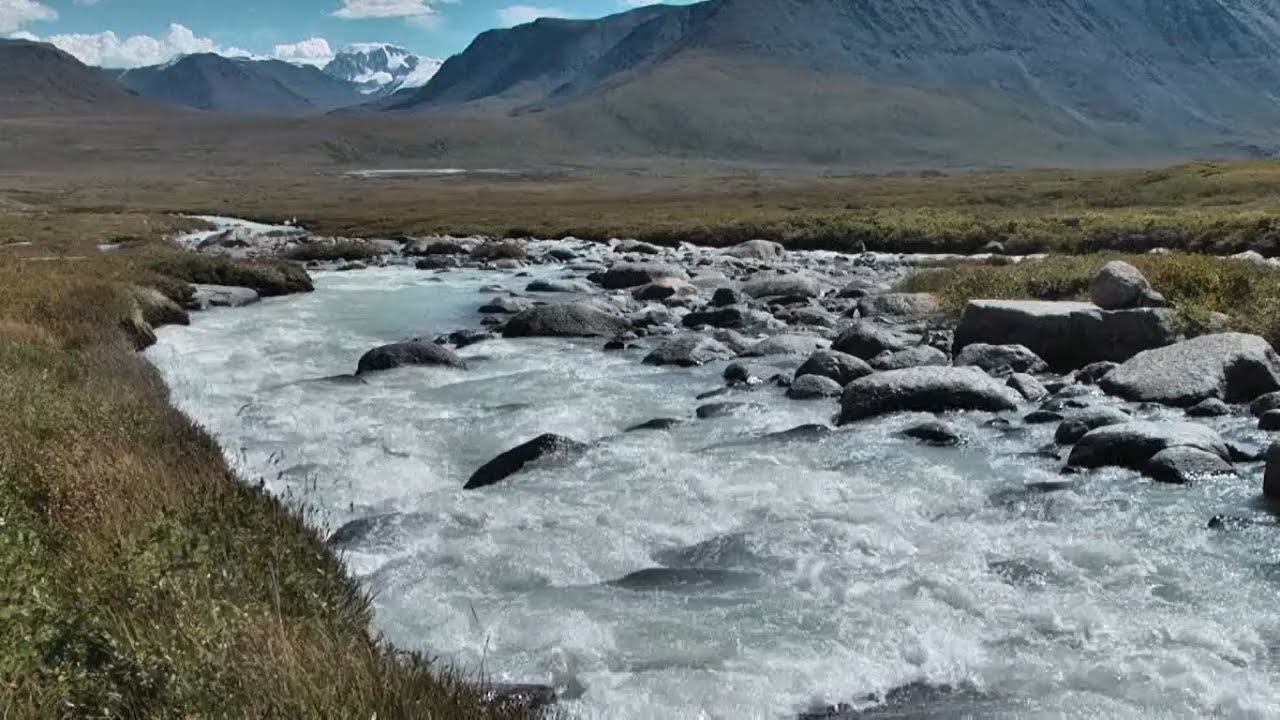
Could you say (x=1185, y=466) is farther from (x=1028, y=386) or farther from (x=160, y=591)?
(x=160, y=591)

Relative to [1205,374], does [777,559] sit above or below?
below

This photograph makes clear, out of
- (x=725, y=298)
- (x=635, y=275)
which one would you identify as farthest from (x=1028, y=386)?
(x=635, y=275)

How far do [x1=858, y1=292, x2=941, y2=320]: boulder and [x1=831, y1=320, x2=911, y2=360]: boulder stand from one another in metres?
6.19

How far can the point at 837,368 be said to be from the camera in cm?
1980

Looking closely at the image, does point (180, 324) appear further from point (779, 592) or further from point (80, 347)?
point (779, 592)

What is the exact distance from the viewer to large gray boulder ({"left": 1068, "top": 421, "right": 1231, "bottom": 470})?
1340 cm

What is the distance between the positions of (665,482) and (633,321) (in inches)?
597

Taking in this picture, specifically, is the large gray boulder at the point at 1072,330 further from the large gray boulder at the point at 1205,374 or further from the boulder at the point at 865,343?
the large gray boulder at the point at 1205,374

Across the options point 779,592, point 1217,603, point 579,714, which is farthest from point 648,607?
point 1217,603

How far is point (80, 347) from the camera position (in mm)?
17812

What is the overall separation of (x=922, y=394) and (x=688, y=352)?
6702 mm

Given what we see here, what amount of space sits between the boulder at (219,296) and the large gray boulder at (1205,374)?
25502 millimetres

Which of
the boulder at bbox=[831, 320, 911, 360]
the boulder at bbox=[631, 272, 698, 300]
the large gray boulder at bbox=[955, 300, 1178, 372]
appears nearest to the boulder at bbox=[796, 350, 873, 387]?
the boulder at bbox=[831, 320, 911, 360]

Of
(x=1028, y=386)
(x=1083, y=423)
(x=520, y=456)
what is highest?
(x=1083, y=423)
